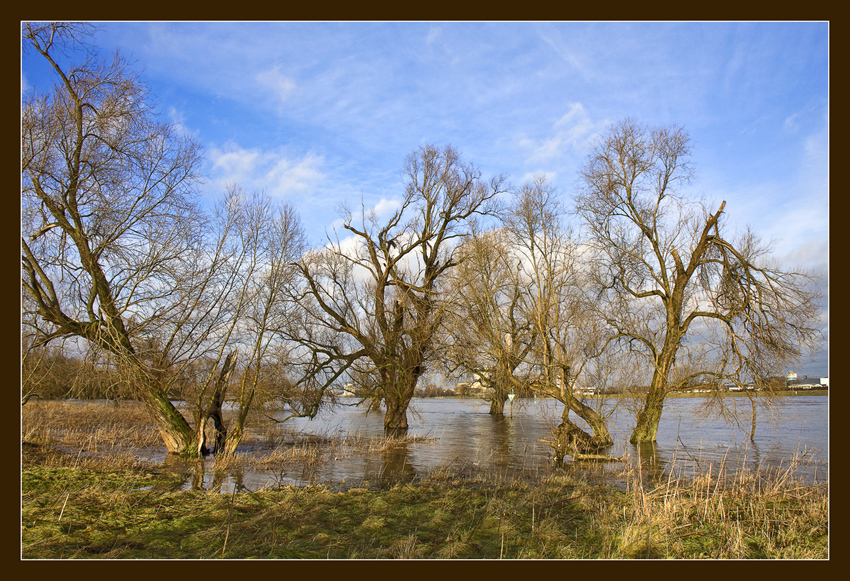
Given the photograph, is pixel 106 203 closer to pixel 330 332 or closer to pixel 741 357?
pixel 330 332

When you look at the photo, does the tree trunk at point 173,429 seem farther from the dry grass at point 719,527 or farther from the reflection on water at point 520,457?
the dry grass at point 719,527

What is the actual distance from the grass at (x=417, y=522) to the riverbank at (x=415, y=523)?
2 cm

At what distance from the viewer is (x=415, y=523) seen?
7684 mm

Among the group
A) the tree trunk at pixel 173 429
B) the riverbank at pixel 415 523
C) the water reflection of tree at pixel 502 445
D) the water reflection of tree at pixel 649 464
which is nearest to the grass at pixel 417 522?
the riverbank at pixel 415 523

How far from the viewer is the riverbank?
20.2ft

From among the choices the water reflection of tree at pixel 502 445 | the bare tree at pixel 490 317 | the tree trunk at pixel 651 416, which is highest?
the bare tree at pixel 490 317

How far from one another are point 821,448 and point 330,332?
1855 centimetres

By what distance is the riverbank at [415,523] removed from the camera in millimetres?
6172

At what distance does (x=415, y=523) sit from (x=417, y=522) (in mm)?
74

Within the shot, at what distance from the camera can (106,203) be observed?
433 inches

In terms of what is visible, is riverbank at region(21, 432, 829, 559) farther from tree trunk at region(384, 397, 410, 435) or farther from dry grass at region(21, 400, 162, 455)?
tree trunk at region(384, 397, 410, 435)

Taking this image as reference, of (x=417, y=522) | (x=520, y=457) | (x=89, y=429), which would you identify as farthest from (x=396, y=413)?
(x=417, y=522)

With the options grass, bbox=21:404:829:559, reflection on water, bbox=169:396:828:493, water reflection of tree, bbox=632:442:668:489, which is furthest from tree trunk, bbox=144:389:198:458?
water reflection of tree, bbox=632:442:668:489

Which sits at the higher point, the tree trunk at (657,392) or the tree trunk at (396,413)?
the tree trunk at (657,392)
